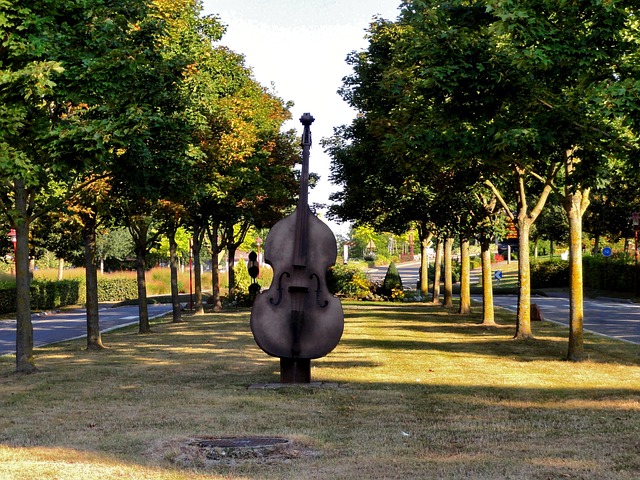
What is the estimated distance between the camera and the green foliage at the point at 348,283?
5362cm

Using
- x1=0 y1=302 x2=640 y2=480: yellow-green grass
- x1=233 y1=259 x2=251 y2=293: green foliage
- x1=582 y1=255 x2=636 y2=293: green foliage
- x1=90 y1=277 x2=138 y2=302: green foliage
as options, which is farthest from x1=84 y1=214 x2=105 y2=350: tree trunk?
x1=90 y1=277 x2=138 y2=302: green foliage

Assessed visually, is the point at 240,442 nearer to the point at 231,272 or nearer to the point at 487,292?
the point at 487,292

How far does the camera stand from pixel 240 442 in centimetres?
891

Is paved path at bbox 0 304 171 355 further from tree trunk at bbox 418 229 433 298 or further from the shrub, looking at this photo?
the shrub

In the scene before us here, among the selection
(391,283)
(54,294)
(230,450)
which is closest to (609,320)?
(391,283)

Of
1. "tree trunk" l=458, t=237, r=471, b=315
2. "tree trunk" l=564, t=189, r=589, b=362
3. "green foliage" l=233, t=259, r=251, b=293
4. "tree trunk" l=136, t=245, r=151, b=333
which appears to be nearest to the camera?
"tree trunk" l=564, t=189, r=589, b=362

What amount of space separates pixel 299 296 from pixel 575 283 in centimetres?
687

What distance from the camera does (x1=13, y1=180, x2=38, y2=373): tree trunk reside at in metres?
16.2

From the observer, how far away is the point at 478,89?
16.1 meters

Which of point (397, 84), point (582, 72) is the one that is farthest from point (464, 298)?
point (582, 72)

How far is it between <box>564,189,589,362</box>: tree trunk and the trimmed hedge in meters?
32.2

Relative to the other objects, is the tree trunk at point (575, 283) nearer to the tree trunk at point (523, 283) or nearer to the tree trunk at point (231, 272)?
the tree trunk at point (523, 283)

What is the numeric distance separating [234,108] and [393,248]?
5777 inches

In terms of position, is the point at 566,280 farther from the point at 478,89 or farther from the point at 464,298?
the point at 478,89
